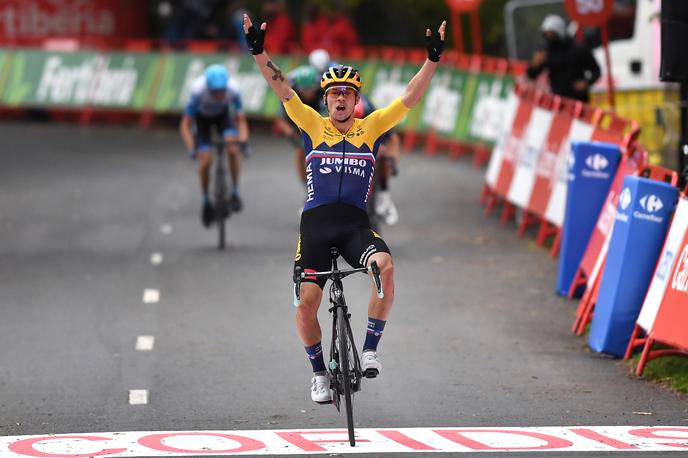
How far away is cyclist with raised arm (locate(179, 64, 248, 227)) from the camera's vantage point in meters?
16.3

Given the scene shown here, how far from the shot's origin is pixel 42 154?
83.7ft

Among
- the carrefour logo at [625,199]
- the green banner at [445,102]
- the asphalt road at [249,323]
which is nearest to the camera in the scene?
the asphalt road at [249,323]

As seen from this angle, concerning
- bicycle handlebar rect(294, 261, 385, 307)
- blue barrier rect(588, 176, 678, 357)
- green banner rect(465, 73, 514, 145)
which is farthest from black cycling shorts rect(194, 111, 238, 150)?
bicycle handlebar rect(294, 261, 385, 307)

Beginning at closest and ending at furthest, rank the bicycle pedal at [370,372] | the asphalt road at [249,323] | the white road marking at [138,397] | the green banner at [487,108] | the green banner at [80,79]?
1. the bicycle pedal at [370,372]
2. the asphalt road at [249,323]
3. the white road marking at [138,397]
4. the green banner at [487,108]
5. the green banner at [80,79]

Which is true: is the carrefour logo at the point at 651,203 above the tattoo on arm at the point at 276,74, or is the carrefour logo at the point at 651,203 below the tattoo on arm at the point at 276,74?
below

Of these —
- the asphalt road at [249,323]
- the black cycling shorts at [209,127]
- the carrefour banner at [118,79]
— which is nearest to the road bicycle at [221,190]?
the black cycling shorts at [209,127]

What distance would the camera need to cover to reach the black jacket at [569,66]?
1867 centimetres

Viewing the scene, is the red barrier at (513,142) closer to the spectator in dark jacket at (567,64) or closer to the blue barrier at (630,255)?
the spectator in dark jacket at (567,64)

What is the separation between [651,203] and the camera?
11.0 metres

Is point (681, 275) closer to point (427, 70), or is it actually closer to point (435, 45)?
point (427, 70)

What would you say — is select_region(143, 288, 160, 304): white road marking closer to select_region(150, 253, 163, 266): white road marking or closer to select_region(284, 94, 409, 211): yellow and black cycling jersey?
select_region(150, 253, 163, 266): white road marking

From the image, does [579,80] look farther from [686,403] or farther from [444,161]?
[686,403]

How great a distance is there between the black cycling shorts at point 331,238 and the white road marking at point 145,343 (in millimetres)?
3011

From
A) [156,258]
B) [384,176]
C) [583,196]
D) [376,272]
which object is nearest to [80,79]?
[384,176]
